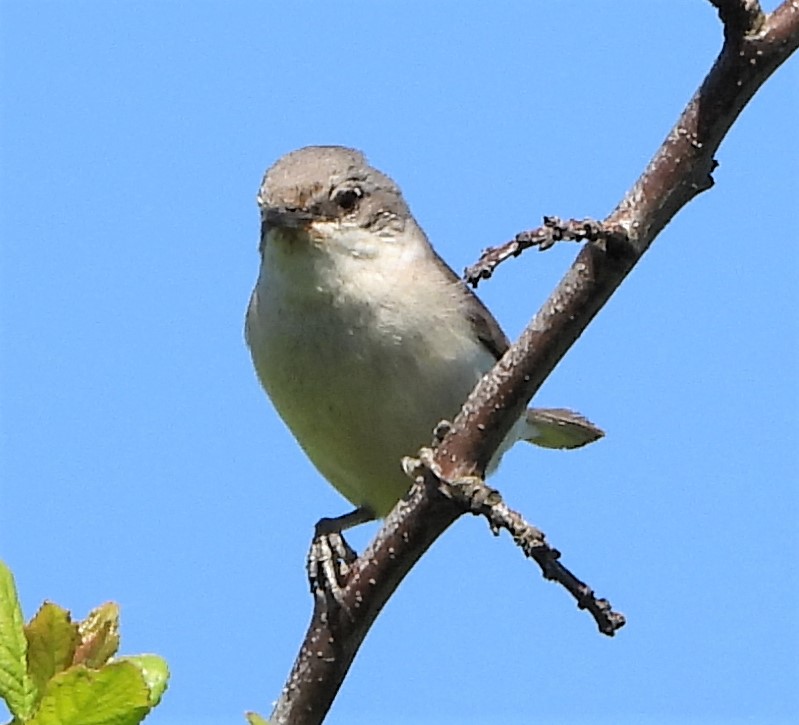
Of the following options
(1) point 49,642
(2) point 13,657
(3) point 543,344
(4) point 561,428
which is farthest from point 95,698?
(4) point 561,428

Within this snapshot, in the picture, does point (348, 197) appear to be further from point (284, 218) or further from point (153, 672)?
point (153, 672)

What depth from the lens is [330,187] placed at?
4.75m

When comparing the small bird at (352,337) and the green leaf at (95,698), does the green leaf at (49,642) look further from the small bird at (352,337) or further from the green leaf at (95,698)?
the small bird at (352,337)

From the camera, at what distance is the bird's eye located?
4766 millimetres

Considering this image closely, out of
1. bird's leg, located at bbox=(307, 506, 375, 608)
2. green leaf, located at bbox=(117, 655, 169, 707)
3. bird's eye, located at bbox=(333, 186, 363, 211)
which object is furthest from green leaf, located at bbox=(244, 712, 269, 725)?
bird's eye, located at bbox=(333, 186, 363, 211)

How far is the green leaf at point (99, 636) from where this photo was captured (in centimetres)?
176

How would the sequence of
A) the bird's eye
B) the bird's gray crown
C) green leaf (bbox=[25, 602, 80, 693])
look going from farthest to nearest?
1. the bird's eye
2. the bird's gray crown
3. green leaf (bbox=[25, 602, 80, 693])

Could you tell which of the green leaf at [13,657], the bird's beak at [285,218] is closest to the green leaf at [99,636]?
the green leaf at [13,657]

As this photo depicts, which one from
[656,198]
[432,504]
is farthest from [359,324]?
[656,198]

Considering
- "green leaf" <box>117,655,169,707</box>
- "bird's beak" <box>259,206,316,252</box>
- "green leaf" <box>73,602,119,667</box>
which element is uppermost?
"bird's beak" <box>259,206,316,252</box>

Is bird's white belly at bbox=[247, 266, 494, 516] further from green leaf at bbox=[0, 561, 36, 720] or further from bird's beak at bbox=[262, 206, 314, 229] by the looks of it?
green leaf at bbox=[0, 561, 36, 720]

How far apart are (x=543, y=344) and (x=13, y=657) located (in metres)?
1.09

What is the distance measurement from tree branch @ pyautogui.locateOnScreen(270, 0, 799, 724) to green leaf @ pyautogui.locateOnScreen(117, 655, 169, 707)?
0.78 metres

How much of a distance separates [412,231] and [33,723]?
12.4 ft
